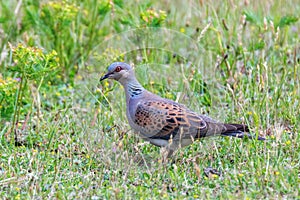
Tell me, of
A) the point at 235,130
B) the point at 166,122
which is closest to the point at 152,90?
the point at 166,122

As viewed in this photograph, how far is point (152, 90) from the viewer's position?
6781mm

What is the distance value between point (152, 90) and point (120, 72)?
1.18m

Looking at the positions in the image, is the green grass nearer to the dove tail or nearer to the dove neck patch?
the dove tail

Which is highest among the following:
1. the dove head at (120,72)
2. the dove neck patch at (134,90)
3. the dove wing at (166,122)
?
the dove head at (120,72)

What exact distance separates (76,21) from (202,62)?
5.18 feet

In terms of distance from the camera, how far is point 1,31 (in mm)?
7832

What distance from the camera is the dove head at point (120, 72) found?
5625 millimetres

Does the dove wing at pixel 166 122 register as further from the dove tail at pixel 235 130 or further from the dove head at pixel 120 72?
the dove head at pixel 120 72

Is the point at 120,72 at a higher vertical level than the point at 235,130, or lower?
higher

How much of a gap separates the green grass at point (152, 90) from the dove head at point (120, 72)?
50 centimetres

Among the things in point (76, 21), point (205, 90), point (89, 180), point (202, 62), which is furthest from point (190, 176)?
point (76, 21)

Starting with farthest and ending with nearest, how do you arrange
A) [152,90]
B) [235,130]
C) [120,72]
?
[152,90], [120,72], [235,130]

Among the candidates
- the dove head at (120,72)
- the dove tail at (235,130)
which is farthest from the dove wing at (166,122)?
the dove head at (120,72)

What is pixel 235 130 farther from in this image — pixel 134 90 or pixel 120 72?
pixel 120 72
